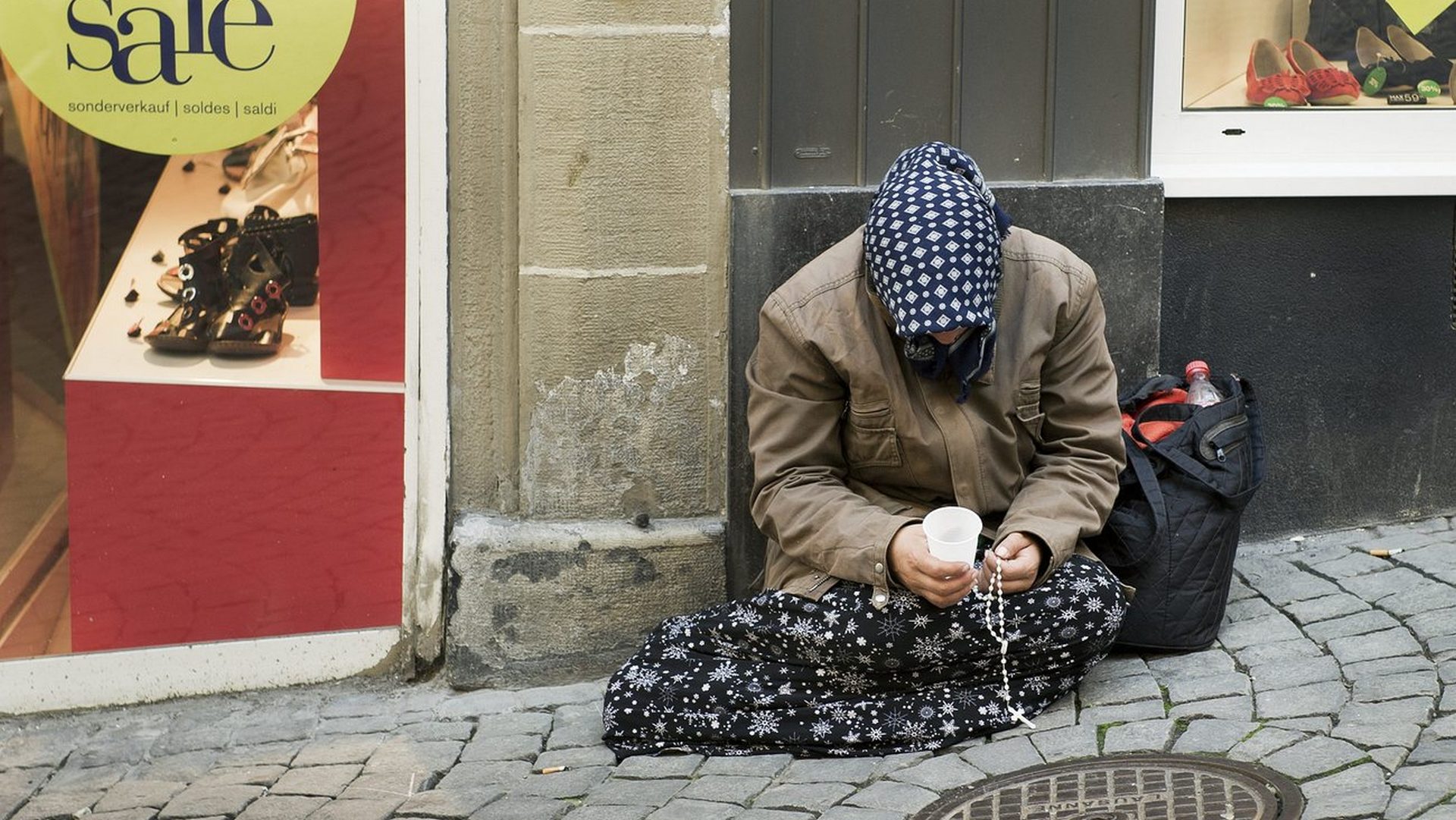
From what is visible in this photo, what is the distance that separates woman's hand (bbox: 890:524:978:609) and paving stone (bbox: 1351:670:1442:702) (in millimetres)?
891

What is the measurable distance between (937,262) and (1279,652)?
1322mm

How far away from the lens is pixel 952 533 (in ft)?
11.9

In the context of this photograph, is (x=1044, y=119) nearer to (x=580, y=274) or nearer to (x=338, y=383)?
(x=580, y=274)

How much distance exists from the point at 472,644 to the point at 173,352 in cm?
102

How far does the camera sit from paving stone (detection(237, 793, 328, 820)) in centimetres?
371

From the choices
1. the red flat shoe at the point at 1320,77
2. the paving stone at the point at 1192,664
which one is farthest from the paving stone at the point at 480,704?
the red flat shoe at the point at 1320,77

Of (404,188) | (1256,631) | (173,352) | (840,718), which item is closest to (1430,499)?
(1256,631)

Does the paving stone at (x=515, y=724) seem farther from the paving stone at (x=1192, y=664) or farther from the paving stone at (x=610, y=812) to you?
the paving stone at (x=1192, y=664)

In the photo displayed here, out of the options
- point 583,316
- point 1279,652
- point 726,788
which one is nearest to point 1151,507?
point 1279,652

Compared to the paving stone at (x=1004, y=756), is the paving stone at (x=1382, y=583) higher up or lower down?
higher up

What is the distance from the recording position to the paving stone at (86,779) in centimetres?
396

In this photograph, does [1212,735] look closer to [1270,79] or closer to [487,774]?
[487,774]

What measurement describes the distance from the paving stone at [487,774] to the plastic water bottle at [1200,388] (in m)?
1.74

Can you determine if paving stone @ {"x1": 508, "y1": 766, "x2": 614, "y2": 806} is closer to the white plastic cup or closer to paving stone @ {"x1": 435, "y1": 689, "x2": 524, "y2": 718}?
paving stone @ {"x1": 435, "y1": 689, "x2": 524, "y2": 718}
